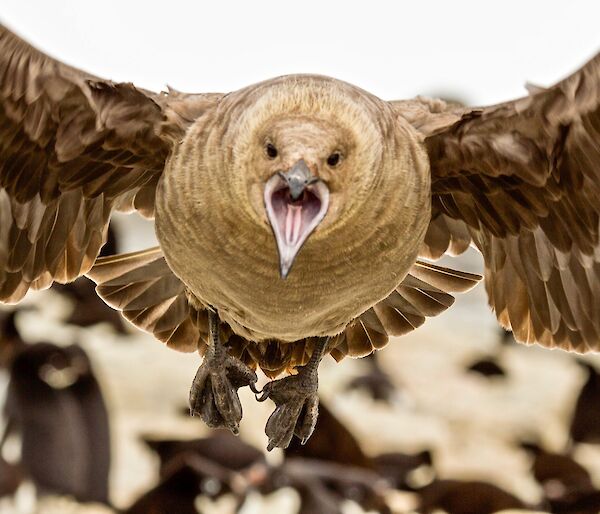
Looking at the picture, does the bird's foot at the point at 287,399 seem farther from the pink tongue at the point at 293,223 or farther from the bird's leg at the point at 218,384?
the pink tongue at the point at 293,223

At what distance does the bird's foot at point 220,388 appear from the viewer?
4.48 metres

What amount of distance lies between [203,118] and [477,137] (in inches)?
32.5

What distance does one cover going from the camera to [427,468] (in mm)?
8422

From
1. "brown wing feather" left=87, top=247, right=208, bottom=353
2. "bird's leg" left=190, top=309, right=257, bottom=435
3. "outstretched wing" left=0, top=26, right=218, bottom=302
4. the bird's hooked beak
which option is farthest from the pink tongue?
"brown wing feather" left=87, top=247, right=208, bottom=353

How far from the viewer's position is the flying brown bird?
349 cm

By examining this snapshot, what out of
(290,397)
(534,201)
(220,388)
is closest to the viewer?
(534,201)

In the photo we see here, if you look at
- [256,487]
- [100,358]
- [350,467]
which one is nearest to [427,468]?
[350,467]

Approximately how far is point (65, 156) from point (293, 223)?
98cm

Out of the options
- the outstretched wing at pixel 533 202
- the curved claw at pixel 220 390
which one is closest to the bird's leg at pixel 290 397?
the curved claw at pixel 220 390

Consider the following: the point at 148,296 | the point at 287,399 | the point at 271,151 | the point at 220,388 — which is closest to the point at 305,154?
the point at 271,151

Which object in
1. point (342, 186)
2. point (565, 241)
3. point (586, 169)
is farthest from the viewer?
point (565, 241)

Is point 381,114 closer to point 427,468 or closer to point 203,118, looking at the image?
point 203,118

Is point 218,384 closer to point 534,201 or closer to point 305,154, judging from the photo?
point 534,201

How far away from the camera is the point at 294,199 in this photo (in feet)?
10.8
